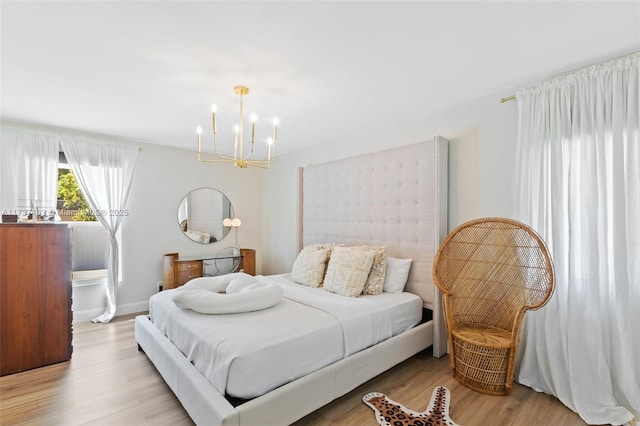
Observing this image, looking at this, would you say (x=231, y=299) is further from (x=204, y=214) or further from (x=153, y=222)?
(x=204, y=214)

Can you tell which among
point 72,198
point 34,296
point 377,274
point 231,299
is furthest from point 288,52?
point 72,198

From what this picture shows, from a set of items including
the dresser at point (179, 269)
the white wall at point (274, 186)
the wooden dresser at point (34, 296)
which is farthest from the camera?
the dresser at point (179, 269)

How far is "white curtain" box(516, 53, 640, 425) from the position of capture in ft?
6.19

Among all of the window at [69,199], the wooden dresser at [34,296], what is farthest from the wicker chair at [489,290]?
the window at [69,199]

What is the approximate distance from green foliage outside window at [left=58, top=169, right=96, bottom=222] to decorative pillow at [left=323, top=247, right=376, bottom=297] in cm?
327

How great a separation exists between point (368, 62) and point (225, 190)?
351 cm

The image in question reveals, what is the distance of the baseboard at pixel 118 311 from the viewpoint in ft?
12.1

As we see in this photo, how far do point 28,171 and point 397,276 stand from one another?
4.21 meters

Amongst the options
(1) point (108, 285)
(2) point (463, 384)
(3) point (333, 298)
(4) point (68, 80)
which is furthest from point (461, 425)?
(1) point (108, 285)

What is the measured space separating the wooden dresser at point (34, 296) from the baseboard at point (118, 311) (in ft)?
3.98

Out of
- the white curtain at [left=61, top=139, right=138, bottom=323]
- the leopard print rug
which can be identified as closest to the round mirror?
the white curtain at [left=61, top=139, right=138, bottom=323]

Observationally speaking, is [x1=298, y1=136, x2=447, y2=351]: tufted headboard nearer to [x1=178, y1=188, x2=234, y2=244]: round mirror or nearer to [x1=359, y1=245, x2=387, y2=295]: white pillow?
[x1=359, y1=245, x2=387, y2=295]: white pillow

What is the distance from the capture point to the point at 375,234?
3371mm

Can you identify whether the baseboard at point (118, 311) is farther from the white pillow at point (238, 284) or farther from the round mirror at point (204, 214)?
the white pillow at point (238, 284)
